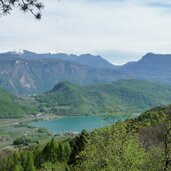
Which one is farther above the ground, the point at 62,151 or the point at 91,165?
the point at 91,165

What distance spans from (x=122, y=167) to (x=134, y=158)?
791mm

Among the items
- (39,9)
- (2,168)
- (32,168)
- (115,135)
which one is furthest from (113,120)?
(2,168)

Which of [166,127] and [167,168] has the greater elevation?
[166,127]

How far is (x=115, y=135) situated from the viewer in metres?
24.3

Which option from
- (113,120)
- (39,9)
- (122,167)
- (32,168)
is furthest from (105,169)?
(32,168)

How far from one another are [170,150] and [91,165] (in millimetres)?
→ 4884

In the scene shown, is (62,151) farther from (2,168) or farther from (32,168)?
(2,168)

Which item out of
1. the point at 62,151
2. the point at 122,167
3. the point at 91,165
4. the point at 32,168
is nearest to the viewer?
the point at 122,167

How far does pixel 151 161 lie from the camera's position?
26.0 m

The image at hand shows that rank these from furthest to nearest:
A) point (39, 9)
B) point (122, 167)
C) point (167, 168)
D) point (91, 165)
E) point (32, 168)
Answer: point (32, 168), point (91, 165), point (167, 168), point (122, 167), point (39, 9)

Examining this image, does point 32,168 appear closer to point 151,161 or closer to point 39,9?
point 151,161

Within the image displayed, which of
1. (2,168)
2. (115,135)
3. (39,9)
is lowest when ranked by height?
(2,168)

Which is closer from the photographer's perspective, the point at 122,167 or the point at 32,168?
the point at 122,167

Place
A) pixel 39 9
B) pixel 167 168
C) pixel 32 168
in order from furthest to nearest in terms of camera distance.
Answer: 1. pixel 32 168
2. pixel 167 168
3. pixel 39 9
